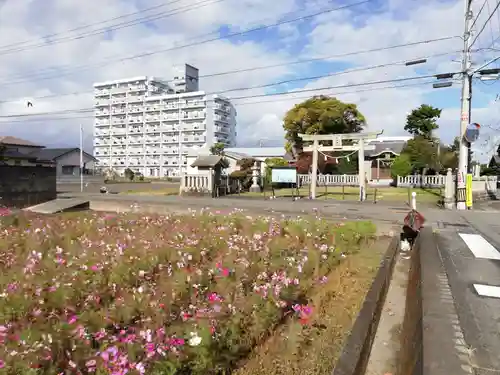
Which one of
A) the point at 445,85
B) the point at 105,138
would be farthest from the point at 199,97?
the point at 445,85

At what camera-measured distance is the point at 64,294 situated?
346 centimetres

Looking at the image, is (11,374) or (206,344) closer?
(11,374)

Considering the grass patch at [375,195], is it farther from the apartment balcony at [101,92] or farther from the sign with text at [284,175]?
the apartment balcony at [101,92]

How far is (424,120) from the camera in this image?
44.2m

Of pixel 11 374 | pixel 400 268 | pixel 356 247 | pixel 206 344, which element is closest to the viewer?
pixel 11 374

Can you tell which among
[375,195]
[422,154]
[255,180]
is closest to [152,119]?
[255,180]

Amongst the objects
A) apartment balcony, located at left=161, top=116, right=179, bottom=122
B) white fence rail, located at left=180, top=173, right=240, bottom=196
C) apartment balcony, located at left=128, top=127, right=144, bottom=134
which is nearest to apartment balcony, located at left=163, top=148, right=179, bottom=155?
apartment balcony, located at left=161, top=116, right=179, bottom=122

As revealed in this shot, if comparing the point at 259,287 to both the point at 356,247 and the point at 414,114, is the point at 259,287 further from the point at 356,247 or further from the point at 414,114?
the point at 414,114

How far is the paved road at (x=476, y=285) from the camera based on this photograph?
3.05 metres

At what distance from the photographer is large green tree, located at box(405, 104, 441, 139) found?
43.9 meters

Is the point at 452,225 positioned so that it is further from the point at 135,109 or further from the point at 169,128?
the point at 135,109

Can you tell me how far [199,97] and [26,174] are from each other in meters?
67.8

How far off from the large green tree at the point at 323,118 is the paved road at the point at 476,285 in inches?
1132

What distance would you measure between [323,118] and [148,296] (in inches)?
1463
